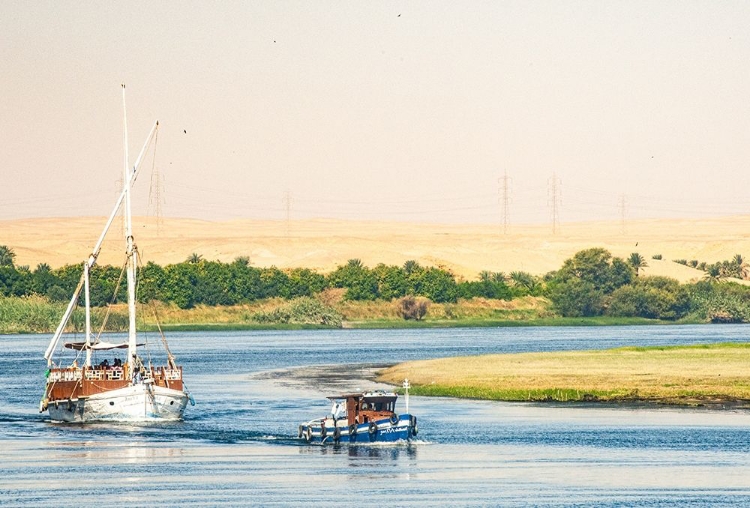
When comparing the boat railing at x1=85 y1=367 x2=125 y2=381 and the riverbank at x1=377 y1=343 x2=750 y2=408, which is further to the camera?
the riverbank at x1=377 y1=343 x2=750 y2=408

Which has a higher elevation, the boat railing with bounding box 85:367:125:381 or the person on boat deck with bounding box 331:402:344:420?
the boat railing with bounding box 85:367:125:381

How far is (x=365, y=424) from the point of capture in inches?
2842

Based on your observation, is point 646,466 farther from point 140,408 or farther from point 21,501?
point 140,408

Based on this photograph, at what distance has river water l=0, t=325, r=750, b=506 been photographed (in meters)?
55.2

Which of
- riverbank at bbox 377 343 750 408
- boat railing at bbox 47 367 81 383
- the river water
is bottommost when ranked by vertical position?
the river water

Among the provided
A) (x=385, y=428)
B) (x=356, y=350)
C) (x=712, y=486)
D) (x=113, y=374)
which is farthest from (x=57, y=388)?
(x=356, y=350)

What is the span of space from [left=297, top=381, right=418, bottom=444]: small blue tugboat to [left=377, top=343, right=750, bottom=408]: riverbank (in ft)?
76.0

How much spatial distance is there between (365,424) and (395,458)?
6079 millimetres

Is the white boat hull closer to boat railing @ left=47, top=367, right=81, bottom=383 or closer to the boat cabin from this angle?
boat railing @ left=47, top=367, right=81, bottom=383

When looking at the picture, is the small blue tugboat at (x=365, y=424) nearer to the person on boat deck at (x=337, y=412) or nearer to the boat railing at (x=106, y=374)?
the person on boat deck at (x=337, y=412)

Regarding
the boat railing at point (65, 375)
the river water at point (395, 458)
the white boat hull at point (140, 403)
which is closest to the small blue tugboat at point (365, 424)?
the river water at point (395, 458)

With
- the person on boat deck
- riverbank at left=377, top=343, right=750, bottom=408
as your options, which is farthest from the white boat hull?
riverbank at left=377, top=343, right=750, bottom=408

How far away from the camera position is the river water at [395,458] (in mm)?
55250

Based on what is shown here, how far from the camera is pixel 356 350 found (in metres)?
170
